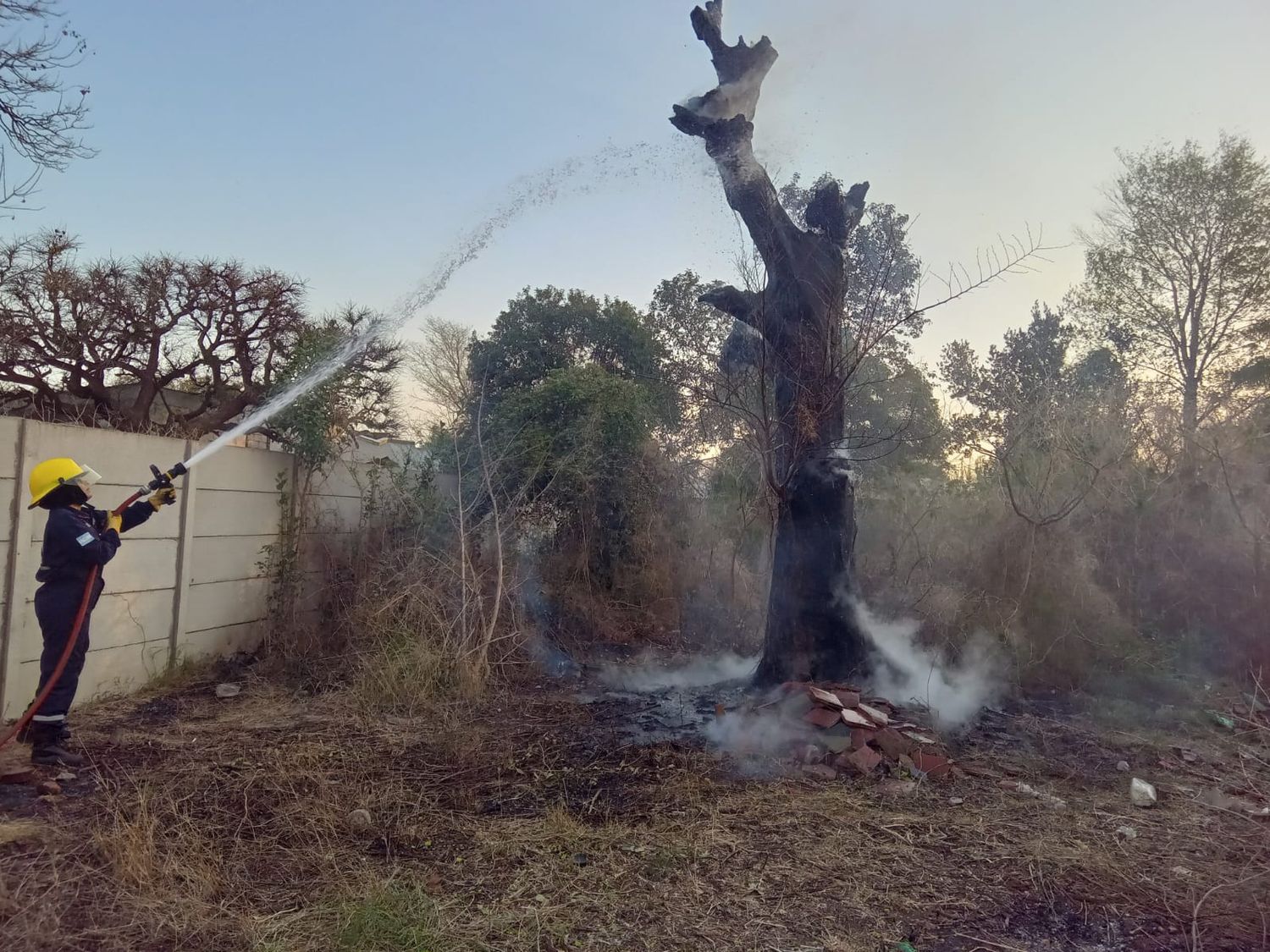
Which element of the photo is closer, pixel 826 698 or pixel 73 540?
pixel 73 540

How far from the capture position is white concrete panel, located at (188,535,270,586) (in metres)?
7.46

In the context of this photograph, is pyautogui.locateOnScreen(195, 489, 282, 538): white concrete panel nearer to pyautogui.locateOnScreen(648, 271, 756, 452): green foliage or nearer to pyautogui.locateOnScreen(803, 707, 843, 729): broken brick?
pyautogui.locateOnScreen(648, 271, 756, 452): green foliage

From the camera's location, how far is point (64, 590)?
5215mm

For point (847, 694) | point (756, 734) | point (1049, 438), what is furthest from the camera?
point (1049, 438)

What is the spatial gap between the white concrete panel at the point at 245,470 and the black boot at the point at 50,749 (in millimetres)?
2821

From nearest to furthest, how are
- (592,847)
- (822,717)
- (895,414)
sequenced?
(592,847)
(822,717)
(895,414)

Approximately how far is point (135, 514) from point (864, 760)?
536 centimetres

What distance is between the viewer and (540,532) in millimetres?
10391

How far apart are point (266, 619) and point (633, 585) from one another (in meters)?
4.59

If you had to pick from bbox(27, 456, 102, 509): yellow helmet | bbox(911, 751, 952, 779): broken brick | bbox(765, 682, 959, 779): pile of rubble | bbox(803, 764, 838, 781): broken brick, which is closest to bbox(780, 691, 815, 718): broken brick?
bbox(765, 682, 959, 779): pile of rubble

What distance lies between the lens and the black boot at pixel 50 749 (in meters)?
4.92

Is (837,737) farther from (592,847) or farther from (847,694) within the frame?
(592,847)

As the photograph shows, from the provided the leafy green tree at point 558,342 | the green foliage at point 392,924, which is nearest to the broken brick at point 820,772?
the green foliage at point 392,924

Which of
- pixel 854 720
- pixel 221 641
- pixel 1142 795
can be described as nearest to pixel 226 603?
pixel 221 641
